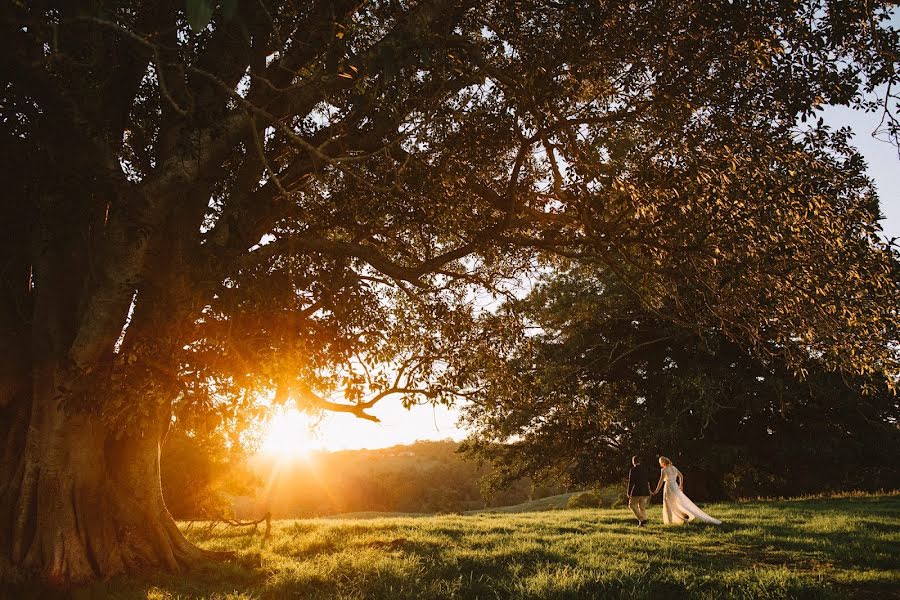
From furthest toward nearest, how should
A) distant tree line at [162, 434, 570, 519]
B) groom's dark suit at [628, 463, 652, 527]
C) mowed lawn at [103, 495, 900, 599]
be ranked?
1. distant tree line at [162, 434, 570, 519]
2. groom's dark suit at [628, 463, 652, 527]
3. mowed lawn at [103, 495, 900, 599]

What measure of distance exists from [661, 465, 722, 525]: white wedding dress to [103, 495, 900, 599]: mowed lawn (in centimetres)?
75

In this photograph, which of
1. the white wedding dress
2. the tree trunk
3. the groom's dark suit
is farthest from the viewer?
the groom's dark suit

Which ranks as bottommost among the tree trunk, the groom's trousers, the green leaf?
the groom's trousers

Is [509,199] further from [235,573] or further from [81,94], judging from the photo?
[235,573]

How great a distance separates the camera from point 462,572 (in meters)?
7.92

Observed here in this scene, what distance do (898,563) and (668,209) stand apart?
6.75m

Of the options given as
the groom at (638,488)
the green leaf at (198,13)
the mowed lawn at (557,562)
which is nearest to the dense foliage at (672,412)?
the groom at (638,488)

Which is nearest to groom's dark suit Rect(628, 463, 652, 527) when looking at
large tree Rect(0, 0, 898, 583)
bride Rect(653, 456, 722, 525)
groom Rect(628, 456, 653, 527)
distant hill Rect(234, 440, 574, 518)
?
groom Rect(628, 456, 653, 527)

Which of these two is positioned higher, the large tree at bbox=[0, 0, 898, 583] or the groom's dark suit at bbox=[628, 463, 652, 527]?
the large tree at bbox=[0, 0, 898, 583]

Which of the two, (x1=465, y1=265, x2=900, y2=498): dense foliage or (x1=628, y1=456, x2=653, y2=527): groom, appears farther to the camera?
(x1=465, y1=265, x2=900, y2=498): dense foliage

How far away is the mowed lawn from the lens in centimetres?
670

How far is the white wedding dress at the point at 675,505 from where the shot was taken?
46.3 feet

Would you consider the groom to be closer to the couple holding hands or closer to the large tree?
the couple holding hands

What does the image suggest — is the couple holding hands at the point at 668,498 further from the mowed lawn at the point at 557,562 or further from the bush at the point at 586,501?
the bush at the point at 586,501
